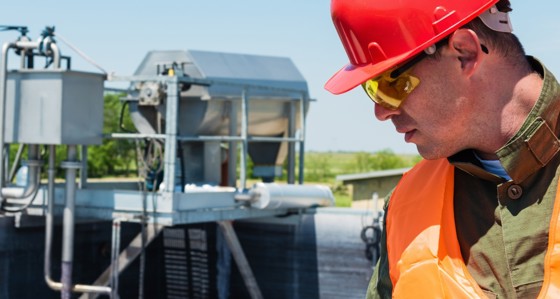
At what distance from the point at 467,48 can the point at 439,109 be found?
13 centimetres

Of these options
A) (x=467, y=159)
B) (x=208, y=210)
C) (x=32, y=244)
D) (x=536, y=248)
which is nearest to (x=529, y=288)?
(x=536, y=248)

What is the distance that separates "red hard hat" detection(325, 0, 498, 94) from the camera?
5.56 feet

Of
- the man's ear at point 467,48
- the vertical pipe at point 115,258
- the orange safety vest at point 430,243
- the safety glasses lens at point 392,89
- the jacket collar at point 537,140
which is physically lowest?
the vertical pipe at point 115,258

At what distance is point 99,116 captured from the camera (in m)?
8.17

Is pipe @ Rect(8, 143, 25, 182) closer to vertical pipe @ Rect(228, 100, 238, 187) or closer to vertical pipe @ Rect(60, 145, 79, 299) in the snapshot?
vertical pipe @ Rect(60, 145, 79, 299)

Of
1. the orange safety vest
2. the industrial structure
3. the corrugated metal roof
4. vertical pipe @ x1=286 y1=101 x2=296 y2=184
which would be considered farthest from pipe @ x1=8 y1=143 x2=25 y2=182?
the corrugated metal roof

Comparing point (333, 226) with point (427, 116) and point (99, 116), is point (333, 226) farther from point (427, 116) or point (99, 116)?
point (427, 116)

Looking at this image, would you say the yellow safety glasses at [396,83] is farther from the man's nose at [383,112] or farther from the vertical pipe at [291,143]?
the vertical pipe at [291,143]

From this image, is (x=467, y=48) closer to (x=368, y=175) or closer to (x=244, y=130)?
(x=244, y=130)

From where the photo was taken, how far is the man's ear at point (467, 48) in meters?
1.70

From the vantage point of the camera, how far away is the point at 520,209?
176cm

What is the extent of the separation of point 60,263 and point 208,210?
5.09ft

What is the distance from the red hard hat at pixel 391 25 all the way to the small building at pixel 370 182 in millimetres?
15790

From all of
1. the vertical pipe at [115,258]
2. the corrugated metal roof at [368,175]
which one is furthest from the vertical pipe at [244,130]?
the corrugated metal roof at [368,175]
